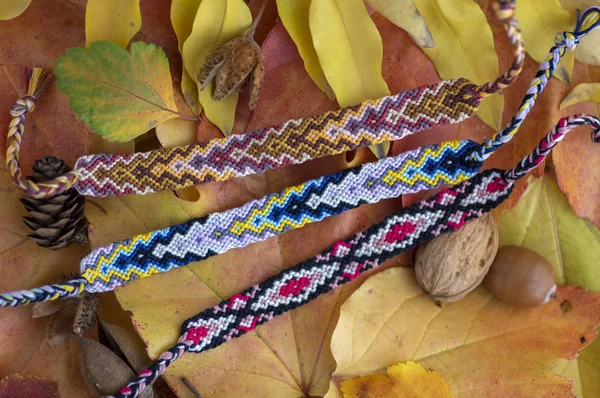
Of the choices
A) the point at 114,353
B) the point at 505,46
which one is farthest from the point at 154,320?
the point at 505,46

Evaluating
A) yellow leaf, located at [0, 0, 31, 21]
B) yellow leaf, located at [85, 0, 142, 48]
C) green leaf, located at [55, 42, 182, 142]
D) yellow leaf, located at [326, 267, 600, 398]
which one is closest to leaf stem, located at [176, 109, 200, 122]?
green leaf, located at [55, 42, 182, 142]

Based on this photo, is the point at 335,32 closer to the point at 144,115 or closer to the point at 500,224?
the point at 144,115

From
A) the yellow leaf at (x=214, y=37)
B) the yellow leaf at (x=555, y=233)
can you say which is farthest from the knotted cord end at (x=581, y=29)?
the yellow leaf at (x=214, y=37)

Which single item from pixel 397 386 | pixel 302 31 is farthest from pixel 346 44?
pixel 397 386

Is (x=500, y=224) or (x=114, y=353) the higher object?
(x=500, y=224)

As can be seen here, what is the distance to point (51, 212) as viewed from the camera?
76cm

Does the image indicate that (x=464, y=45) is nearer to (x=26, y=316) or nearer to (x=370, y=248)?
(x=370, y=248)

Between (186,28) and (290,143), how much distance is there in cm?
22

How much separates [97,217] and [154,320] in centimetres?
16

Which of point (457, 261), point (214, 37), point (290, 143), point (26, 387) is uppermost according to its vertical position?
point (214, 37)

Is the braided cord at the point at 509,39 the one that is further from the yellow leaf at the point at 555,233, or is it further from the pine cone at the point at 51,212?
the pine cone at the point at 51,212

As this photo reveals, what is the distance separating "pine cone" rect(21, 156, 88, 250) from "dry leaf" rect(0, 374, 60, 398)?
0.63 ft

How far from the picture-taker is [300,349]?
2.69ft

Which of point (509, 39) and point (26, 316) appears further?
point (26, 316)
